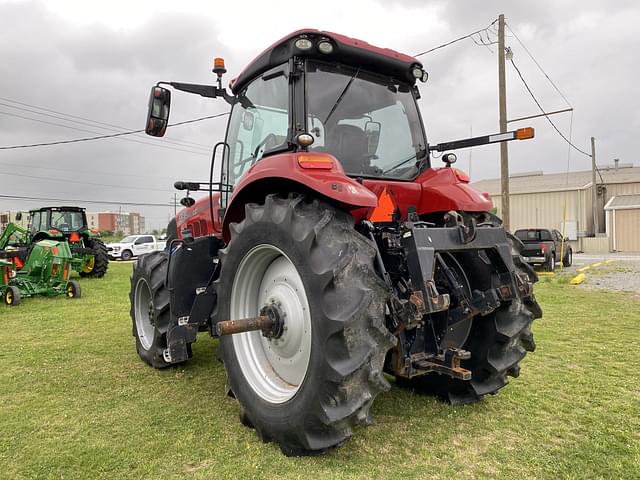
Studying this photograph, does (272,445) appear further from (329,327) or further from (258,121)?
(258,121)

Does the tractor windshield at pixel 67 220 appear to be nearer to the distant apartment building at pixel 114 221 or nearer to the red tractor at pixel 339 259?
the red tractor at pixel 339 259

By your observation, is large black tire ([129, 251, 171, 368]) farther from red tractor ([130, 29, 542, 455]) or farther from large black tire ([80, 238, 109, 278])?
large black tire ([80, 238, 109, 278])

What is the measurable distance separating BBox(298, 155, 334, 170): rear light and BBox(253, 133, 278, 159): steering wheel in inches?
31.2

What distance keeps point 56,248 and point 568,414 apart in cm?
1059

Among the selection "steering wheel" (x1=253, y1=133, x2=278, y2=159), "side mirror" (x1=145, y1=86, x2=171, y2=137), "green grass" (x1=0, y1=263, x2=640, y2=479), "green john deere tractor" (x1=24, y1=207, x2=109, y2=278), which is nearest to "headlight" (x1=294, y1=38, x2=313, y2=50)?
"steering wheel" (x1=253, y1=133, x2=278, y2=159)

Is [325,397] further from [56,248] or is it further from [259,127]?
[56,248]

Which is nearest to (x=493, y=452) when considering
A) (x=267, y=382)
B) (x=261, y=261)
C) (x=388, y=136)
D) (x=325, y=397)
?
(x=325, y=397)

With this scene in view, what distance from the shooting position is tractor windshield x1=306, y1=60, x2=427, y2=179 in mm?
3352

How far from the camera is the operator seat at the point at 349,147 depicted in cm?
340

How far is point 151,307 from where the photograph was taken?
4.72m

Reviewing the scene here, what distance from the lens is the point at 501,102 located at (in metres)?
13.9

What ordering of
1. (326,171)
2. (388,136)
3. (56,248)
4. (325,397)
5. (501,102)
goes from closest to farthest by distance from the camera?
(325,397) → (326,171) → (388,136) → (56,248) → (501,102)

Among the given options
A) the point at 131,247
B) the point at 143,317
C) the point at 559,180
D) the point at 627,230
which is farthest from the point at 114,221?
the point at 143,317

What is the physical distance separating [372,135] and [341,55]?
0.63m
